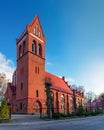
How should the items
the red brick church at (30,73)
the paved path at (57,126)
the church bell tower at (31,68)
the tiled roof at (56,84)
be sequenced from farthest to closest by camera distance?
the tiled roof at (56,84) → the red brick church at (30,73) → the church bell tower at (31,68) → the paved path at (57,126)

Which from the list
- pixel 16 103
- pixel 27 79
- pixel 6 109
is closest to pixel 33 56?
pixel 27 79

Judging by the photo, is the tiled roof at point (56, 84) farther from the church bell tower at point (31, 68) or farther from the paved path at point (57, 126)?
the paved path at point (57, 126)

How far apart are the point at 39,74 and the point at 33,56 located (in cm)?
397

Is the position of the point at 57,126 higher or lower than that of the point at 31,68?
lower

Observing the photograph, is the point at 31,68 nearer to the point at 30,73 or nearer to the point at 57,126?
the point at 30,73

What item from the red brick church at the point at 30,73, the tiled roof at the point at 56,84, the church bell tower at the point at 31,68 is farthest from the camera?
the tiled roof at the point at 56,84

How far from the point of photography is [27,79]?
37812 mm

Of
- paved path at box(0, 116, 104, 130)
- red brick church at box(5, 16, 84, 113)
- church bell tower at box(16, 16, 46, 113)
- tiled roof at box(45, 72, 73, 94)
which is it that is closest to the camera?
paved path at box(0, 116, 104, 130)

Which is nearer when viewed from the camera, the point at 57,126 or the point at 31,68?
the point at 57,126

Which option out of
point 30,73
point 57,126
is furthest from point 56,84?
point 57,126

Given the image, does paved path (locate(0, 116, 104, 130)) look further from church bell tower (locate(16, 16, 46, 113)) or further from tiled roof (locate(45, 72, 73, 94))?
tiled roof (locate(45, 72, 73, 94))

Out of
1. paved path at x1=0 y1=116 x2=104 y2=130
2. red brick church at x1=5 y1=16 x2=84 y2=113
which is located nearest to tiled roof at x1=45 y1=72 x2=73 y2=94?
red brick church at x1=5 y1=16 x2=84 y2=113

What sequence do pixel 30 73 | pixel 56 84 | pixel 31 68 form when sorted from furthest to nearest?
pixel 56 84, pixel 31 68, pixel 30 73

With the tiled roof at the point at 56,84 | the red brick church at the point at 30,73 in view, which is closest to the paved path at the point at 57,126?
the red brick church at the point at 30,73
